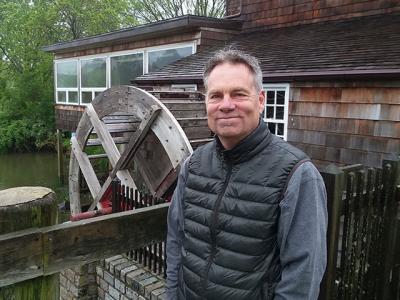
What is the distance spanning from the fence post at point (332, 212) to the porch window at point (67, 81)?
1489 centimetres

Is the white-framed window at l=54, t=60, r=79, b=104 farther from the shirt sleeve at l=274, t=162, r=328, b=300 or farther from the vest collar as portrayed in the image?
the shirt sleeve at l=274, t=162, r=328, b=300

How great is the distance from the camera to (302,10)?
9.88 meters

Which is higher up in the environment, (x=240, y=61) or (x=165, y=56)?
(x=165, y=56)

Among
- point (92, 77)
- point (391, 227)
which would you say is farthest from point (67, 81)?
point (391, 227)

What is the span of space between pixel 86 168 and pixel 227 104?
653 cm

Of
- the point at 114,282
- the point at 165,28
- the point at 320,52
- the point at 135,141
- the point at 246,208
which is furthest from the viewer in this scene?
the point at 165,28

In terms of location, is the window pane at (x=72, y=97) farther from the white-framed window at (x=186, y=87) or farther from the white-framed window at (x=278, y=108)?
the white-framed window at (x=278, y=108)

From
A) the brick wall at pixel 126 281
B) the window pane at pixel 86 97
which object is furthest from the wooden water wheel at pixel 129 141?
the window pane at pixel 86 97

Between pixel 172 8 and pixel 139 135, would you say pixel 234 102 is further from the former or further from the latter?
pixel 172 8

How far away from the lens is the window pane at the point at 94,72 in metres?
14.0

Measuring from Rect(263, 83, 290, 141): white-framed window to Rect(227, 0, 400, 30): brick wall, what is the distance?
3212 millimetres

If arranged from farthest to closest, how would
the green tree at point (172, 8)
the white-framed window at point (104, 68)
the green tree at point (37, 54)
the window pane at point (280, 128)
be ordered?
the green tree at point (172, 8)
the green tree at point (37, 54)
the white-framed window at point (104, 68)
the window pane at point (280, 128)

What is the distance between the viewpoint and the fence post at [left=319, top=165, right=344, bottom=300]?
7.12 feet

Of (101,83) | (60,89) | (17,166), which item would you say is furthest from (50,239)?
(17,166)
